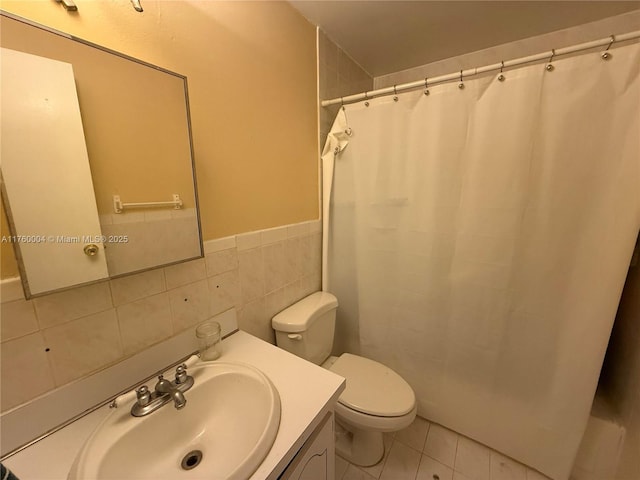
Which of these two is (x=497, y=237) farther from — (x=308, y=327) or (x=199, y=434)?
(x=199, y=434)

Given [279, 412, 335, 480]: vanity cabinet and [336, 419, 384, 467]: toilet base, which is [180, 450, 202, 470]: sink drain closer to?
[279, 412, 335, 480]: vanity cabinet

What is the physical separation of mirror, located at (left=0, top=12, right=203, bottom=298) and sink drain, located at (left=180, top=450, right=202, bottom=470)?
1.76 feet

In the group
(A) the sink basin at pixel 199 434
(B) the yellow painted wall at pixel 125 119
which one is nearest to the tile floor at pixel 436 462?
(A) the sink basin at pixel 199 434

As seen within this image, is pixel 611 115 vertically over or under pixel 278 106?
under

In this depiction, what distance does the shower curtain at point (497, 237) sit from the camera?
931 millimetres

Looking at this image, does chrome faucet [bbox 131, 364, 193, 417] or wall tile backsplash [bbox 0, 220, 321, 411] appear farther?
chrome faucet [bbox 131, 364, 193, 417]

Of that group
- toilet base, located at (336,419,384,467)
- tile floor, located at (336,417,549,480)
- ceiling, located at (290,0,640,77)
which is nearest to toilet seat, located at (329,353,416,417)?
toilet base, located at (336,419,384,467)

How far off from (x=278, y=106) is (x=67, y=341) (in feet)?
3.58

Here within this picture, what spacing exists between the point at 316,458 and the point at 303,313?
57cm

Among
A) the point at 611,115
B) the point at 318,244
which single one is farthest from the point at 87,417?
the point at 611,115

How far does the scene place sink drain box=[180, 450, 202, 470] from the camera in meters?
0.70

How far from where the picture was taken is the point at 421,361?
4.74ft

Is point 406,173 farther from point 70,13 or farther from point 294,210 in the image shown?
point 70,13

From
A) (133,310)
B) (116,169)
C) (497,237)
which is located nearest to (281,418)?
(133,310)
